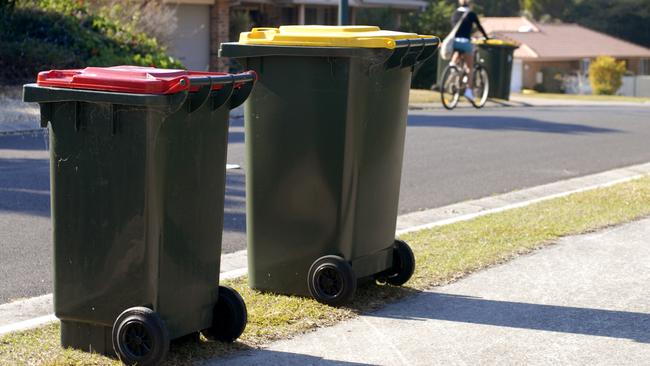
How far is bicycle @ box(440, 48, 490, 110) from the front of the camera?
21.0m

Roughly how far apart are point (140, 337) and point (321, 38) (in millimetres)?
2105

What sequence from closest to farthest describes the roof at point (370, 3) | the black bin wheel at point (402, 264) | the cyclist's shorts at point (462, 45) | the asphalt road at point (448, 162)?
the black bin wheel at point (402, 264), the asphalt road at point (448, 162), the cyclist's shorts at point (462, 45), the roof at point (370, 3)

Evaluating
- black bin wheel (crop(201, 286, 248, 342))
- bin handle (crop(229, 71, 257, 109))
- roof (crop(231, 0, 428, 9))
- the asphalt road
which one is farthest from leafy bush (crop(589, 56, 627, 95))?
black bin wheel (crop(201, 286, 248, 342))

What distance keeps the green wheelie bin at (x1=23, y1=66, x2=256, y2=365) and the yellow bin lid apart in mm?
1057

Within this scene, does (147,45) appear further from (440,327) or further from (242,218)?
(440,327)

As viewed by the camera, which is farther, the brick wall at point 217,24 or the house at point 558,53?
the house at point 558,53

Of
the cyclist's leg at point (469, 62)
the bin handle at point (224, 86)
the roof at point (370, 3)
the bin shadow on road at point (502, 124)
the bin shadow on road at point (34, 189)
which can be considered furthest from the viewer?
the roof at point (370, 3)

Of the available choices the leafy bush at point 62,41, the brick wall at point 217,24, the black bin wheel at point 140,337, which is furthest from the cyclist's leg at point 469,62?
the black bin wheel at point 140,337

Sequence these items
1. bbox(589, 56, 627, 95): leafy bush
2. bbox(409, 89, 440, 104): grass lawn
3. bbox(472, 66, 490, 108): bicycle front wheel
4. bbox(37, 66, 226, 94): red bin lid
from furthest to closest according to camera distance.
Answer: bbox(589, 56, 627, 95): leafy bush < bbox(409, 89, 440, 104): grass lawn < bbox(472, 66, 490, 108): bicycle front wheel < bbox(37, 66, 226, 94): red bin lid

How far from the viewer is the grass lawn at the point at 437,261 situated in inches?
208

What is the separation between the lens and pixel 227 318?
545 centimetres

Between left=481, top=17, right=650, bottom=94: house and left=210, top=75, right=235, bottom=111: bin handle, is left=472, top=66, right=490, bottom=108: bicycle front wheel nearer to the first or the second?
left=210, top=75, right=235, bottom=111: bin handle

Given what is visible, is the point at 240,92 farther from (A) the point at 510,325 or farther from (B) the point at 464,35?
(B) the point at 464,35

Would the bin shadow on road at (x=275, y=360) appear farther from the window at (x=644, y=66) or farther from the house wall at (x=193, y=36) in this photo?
the window at (x=644, y=66)
